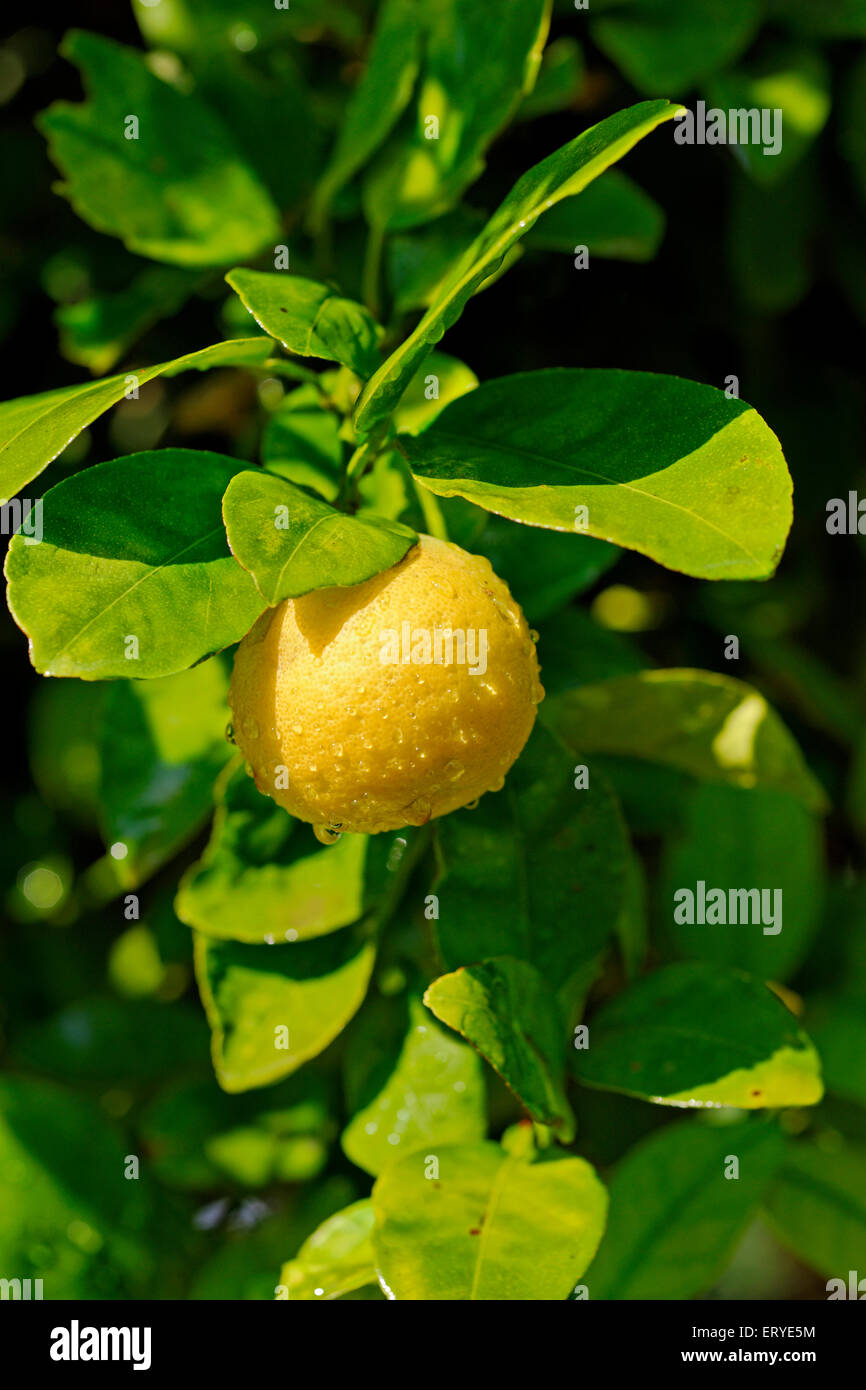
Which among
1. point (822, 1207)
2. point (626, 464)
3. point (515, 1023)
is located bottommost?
point (822, 1207)

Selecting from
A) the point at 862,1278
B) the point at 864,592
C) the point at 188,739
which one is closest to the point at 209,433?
the point at 188,739

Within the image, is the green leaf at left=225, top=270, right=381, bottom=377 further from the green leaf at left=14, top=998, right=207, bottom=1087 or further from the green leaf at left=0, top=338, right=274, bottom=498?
the green leaf at left=14, top=998, right=207, bottom=1087

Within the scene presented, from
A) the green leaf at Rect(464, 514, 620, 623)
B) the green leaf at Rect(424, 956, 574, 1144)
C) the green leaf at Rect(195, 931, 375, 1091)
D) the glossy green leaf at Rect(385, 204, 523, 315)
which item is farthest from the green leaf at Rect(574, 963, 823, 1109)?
the glossy green leaf at Rect(385, 204, 523, 315)

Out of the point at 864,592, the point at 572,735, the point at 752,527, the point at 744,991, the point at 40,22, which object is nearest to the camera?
the point at 752,527

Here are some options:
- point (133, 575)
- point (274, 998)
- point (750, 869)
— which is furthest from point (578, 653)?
point (133, 575)

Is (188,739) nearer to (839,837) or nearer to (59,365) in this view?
(59,365)

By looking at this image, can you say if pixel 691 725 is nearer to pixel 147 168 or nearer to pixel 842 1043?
pixel 842 1043

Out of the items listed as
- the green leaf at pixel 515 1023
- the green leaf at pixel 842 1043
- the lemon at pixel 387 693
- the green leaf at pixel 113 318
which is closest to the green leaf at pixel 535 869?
the green leaf at pixel 515 1023
